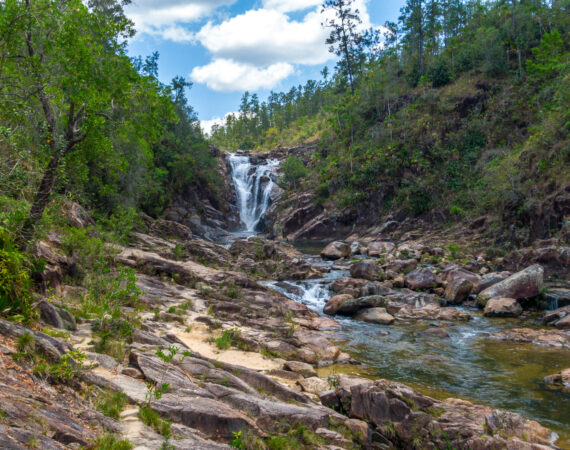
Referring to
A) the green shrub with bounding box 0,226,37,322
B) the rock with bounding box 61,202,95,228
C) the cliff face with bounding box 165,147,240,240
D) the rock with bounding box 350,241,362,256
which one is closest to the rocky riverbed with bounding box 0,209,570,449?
the green shrub with bounding box 0,226,37,322

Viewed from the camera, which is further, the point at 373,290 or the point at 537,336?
the point at 373,290

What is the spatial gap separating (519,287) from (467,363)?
6.42m

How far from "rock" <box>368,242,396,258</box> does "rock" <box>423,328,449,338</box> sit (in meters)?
13.4

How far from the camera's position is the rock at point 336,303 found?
1552 cm

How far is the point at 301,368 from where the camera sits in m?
9.11

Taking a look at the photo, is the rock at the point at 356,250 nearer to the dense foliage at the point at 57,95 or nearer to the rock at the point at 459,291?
the rock at the point at 459,291

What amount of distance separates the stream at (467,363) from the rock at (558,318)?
0.38 meters

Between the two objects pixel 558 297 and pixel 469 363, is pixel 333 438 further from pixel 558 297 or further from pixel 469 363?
pixel 558 297

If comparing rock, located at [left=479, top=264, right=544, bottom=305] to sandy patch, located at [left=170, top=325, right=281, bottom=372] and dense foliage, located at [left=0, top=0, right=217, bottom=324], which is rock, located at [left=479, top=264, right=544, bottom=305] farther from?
dense foliage, located at [left=0, top=0, right=217, bottom=324]

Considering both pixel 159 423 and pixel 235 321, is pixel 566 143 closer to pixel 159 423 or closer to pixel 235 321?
pixel 235 321

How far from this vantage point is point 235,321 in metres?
12.0

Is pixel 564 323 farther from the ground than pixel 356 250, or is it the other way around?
pixel 356 250

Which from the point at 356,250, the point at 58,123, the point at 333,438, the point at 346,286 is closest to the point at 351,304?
the point at 346,286

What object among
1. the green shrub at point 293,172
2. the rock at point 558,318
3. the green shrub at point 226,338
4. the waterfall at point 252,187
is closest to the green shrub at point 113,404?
the green shrub at point 226,338
